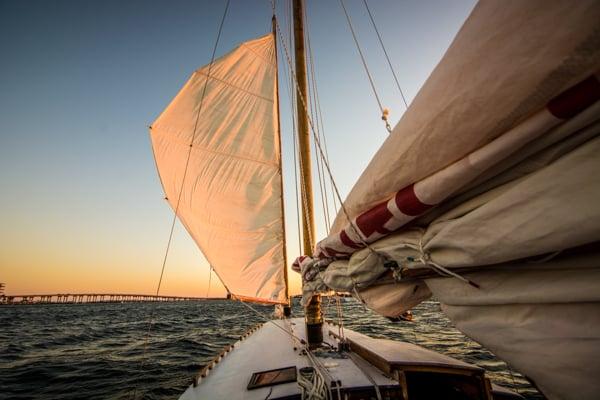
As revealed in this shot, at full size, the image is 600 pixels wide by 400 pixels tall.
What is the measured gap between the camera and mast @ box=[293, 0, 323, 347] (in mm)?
4445

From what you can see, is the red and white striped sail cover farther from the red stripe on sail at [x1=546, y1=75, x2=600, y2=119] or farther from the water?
the water

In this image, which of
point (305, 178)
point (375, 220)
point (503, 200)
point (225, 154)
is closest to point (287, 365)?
point (305, 178)

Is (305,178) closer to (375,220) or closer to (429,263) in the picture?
(375,220)

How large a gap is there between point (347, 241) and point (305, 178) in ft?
9.64

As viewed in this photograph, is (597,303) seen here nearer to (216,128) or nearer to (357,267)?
(357,267)

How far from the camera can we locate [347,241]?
1.93m

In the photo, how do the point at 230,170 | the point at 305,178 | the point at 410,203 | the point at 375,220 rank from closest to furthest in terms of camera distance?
the point at 410,203 → the point at 375,220 → the point at 305,178 → the point at 230,170

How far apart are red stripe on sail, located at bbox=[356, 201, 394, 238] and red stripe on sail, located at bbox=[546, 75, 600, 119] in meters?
0.73

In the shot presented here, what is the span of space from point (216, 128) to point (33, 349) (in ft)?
54.5

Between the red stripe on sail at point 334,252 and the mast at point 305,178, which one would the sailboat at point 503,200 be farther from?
the mast at point 305,178

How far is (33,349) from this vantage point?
43.9 ft

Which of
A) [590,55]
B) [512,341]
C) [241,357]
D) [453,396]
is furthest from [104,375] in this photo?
[590,55]

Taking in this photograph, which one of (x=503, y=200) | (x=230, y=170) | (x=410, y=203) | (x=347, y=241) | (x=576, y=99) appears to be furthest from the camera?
(x=230, y=170)

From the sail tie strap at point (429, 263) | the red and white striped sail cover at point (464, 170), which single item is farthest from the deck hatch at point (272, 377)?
the sail tie strap at point (429, 263)
